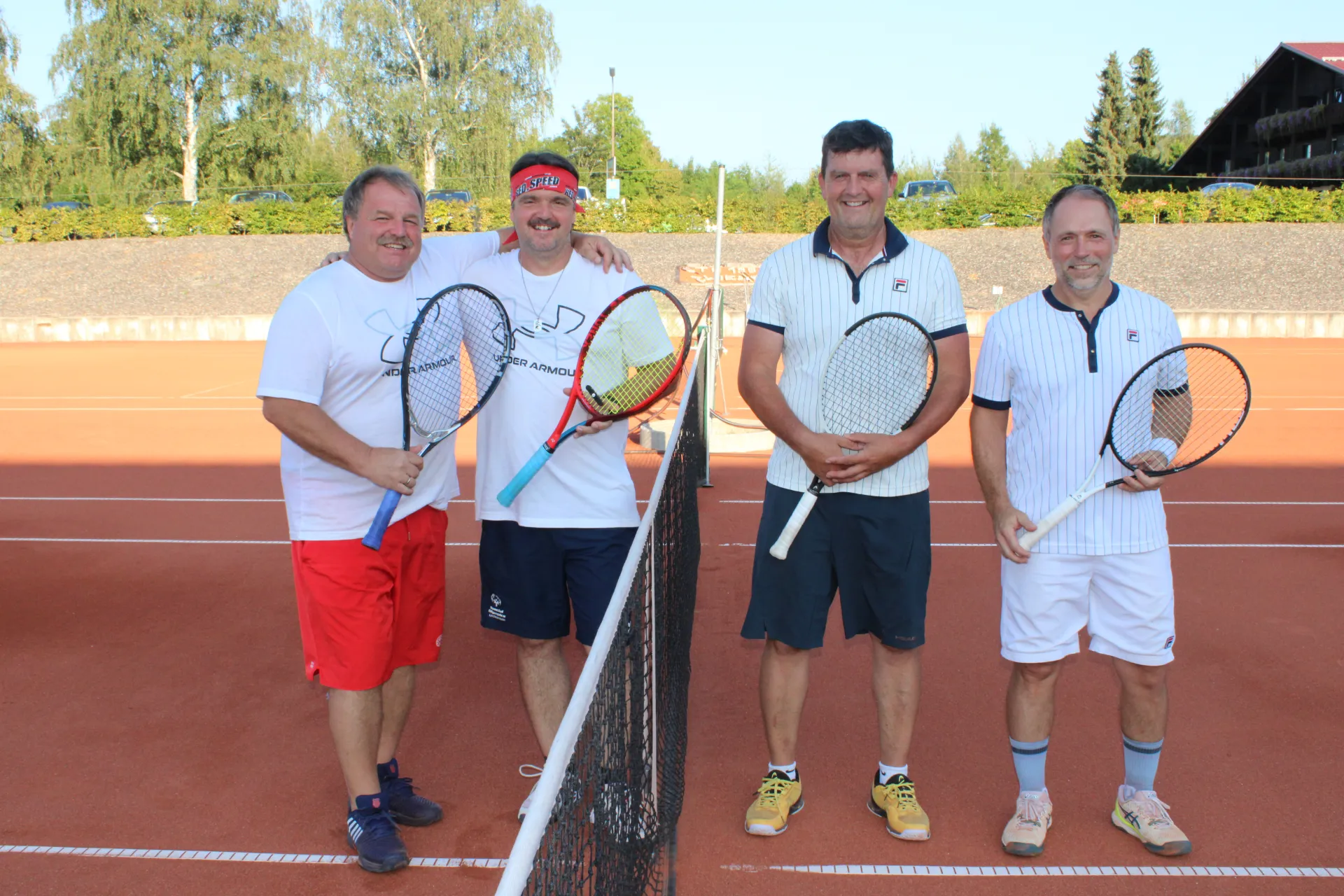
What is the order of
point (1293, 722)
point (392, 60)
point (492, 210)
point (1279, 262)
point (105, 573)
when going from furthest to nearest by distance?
1. point (392, 60)
2. point (492, 210)
3. point (1279, 262)
4. point (105, 573)
5. point (1293, 722)

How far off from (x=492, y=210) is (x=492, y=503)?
30369 millimetres

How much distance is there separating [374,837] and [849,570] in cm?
183

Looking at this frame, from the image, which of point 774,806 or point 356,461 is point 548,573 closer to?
point 356,461

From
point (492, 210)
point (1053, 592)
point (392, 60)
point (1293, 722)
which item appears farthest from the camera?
point (392, 60)

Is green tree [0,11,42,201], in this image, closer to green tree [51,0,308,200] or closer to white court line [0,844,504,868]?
green tree [51,0,308,200]

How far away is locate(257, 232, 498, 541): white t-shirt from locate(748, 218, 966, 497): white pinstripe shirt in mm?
1214

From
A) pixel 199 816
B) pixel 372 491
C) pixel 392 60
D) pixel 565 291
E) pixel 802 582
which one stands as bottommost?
pixel 199 816

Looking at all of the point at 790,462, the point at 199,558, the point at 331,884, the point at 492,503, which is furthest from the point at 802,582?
the point at 199,558

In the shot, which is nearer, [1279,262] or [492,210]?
[1279,262]

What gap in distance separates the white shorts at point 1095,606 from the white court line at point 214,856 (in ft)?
6.34

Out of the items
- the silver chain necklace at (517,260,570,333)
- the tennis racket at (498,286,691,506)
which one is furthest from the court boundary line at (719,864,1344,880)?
the silver chain necklace at (517,260,570,333)

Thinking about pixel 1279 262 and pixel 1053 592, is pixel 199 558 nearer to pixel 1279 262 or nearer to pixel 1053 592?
pixel 1053 592

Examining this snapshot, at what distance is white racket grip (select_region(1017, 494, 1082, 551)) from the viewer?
3.36 metres

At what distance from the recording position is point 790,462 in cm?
362
